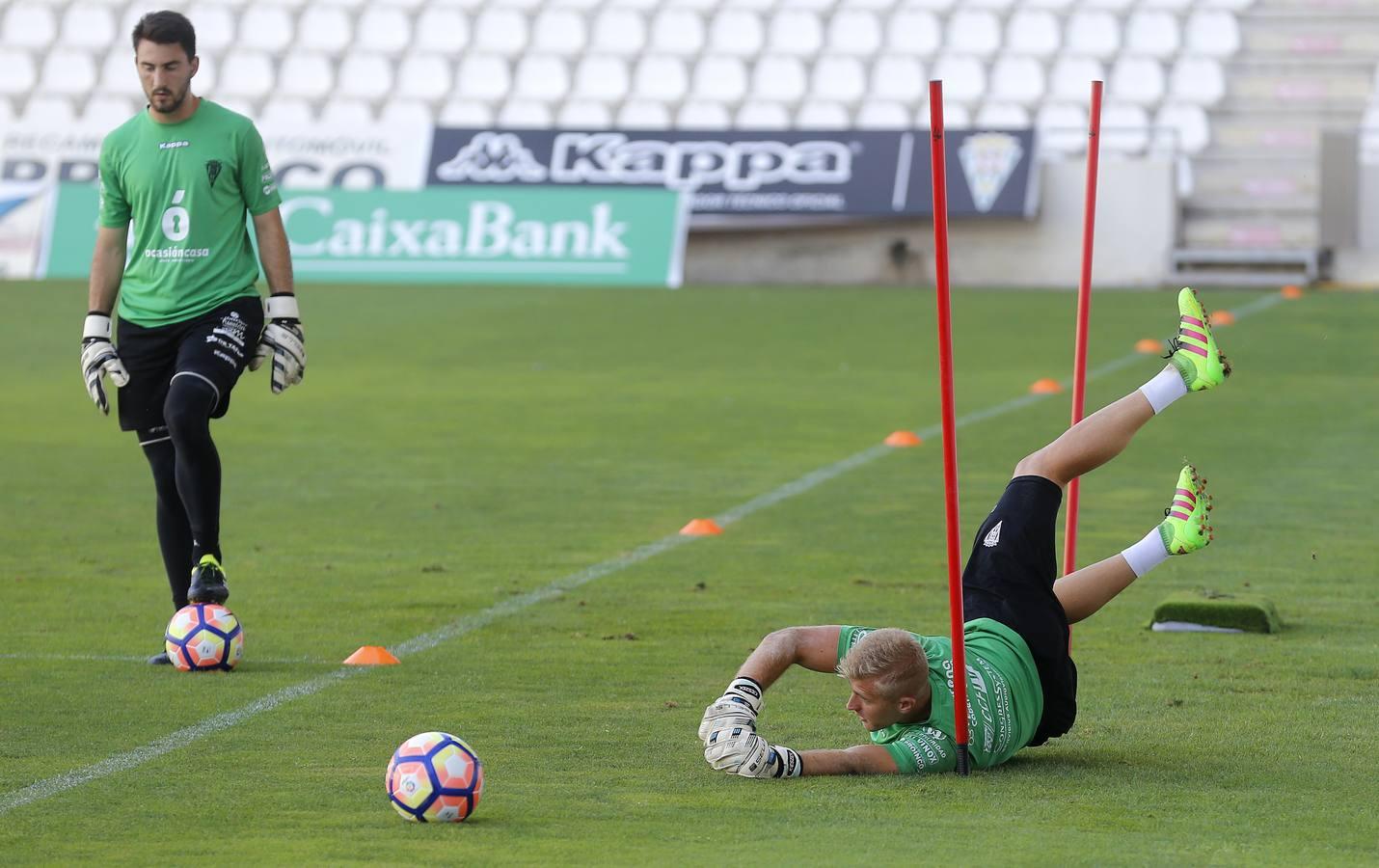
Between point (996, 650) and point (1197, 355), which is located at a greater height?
point (1197, 355)

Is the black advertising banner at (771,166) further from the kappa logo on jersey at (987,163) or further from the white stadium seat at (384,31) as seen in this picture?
the white stadium seat at (384,31)

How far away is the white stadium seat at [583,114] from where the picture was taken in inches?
1297

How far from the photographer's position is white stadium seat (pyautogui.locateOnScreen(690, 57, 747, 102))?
33.2 metres

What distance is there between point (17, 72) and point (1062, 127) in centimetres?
1797

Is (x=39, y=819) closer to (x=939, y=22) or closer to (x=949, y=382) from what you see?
(x=949, y=382)

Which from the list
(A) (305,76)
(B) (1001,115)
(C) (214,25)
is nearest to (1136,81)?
(B) (1001,115)

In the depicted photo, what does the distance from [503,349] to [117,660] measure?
12.8 m

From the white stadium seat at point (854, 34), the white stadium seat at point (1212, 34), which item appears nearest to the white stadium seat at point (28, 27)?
the white stadium seat at point (854, 34)

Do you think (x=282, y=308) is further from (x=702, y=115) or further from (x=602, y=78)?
(x=602, y=78)

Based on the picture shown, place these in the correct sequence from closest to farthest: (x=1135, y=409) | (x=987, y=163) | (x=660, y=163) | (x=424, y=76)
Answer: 1. (x=1135, y=409)
2. (x=987, y=163)
3. (x=660, y=163)
4. (x=424, y=76)

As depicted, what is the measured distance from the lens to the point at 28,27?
3616cm

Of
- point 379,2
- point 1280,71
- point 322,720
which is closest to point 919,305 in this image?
point 1280,71

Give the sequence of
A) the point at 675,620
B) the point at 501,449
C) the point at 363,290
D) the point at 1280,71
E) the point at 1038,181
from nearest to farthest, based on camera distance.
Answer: the point at 675,620 < the point at 501,449 < the point at 363,290 < the point at 1038,181 < the point at 1280,71

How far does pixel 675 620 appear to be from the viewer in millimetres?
7387
